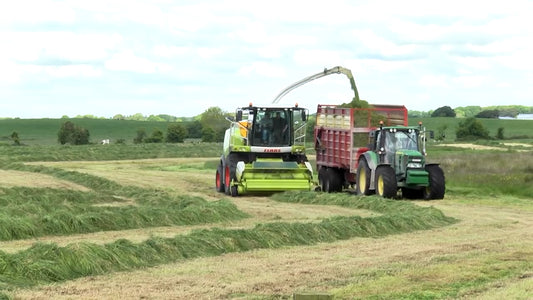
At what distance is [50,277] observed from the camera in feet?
34.2

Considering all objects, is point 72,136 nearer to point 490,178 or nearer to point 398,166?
point 490,178

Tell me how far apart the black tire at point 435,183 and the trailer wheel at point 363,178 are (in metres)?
1.81

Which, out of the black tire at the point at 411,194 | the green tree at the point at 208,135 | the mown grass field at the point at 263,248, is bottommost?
the black tire at the point at 411,194

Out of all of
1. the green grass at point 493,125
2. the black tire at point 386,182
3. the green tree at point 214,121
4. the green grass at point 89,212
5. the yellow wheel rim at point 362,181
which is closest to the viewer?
the green grass at point 89,212

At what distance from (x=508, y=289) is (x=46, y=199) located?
1459 centimetres

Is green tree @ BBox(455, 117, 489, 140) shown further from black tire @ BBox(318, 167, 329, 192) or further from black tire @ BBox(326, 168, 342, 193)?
black tire @ BBox(326, 168, 342, 193)

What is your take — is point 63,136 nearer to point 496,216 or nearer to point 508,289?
point 496,216

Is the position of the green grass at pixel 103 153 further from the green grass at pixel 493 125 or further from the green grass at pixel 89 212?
the green grass at pixel 493 125

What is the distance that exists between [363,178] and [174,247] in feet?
43.9

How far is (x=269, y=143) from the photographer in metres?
27.0

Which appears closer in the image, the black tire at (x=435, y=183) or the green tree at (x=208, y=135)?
the black tire at (x=435, y=183)

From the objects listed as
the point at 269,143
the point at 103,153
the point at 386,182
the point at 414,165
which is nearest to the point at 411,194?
the point at 414,165

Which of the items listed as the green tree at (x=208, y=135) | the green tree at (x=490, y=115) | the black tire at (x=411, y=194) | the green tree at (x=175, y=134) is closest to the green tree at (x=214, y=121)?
the green tree at (x=208, y=135)

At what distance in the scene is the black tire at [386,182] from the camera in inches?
930
